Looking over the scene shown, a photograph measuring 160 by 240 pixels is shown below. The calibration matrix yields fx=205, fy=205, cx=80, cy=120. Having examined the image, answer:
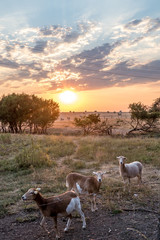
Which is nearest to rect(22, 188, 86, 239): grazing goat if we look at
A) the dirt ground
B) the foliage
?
the dirt ground

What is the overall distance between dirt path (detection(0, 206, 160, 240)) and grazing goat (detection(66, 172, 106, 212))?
0.64 meters

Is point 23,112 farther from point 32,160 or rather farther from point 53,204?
point 53,204

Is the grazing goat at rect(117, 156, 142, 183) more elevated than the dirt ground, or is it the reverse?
the grazing goat at rect(117, 156, 142, 183)

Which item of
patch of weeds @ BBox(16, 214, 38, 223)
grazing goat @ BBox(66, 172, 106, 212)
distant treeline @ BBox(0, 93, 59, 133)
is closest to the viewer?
patch of weeds @ BBox(16, 214, 38, 223)

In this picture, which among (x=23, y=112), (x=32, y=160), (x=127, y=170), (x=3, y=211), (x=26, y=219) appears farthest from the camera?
(x=23, y=112)

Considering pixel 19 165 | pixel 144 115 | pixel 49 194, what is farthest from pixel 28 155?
pixel 144 115

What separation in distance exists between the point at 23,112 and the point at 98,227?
1494 inches

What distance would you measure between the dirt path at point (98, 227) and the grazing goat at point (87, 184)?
0.64m

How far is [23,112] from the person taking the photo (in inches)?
1649

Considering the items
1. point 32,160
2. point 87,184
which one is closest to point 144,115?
point 32,160

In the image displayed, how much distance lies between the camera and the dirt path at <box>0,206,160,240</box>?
569 centimetres

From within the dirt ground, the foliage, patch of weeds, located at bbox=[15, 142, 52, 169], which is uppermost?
the foliage

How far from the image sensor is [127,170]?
31.4 ft

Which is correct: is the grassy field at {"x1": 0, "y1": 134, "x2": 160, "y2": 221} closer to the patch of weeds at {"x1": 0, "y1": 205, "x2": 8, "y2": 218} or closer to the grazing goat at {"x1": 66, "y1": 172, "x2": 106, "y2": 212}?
the patch of weeds at {"x1": 0, "y1": 205, "x2": 8, "y2": 218}
